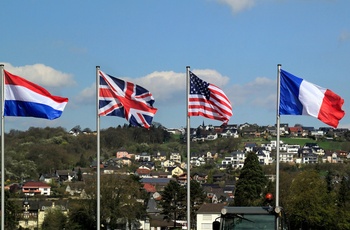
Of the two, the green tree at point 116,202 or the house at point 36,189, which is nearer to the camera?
the green tree at point 116,202

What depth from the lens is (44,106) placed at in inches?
1040

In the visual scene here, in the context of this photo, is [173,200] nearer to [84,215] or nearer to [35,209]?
[84,215]

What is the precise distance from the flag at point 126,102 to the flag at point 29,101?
2353 millimetres

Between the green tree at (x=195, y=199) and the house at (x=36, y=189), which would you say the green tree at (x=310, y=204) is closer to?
the green tree at (x=195, y=199)

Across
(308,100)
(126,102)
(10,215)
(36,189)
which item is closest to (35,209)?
(36,189)

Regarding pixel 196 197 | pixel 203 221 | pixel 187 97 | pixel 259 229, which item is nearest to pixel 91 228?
pixel 203 221

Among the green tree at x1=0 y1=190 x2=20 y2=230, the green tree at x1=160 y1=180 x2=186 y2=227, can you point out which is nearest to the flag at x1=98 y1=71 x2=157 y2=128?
the green tree at x1=0 y1=190 x2=20 y2=230

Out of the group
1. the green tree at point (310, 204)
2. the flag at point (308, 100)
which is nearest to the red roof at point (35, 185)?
the green tree at point (310, 204)

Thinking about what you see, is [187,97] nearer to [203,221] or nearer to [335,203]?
[335,203]

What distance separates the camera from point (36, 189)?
17400cm

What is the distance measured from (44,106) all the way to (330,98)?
366 inches

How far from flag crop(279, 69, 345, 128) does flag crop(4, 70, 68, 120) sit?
7811mm

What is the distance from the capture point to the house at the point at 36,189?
171825mm

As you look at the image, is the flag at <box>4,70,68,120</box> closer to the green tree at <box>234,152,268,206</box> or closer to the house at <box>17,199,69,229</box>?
the green tree at <box>234,152,268,206</box>
